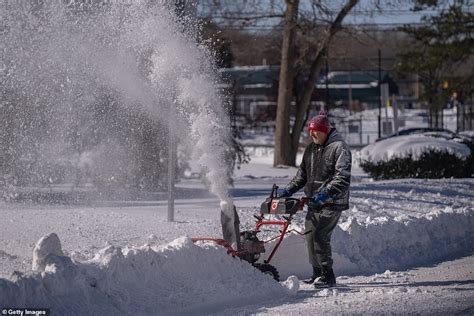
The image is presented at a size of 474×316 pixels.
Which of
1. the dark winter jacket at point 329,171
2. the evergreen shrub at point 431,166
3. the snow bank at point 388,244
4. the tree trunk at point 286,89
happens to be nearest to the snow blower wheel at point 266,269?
the dark winter jacket at point 329,171

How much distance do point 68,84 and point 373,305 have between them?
8007 mm

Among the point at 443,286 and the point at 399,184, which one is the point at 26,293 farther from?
the point at 399,184

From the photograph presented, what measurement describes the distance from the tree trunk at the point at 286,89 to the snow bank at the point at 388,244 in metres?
15.6

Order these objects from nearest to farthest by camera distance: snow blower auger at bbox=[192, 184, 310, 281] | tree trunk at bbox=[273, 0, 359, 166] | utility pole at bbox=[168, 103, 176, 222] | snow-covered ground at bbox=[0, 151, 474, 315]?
snow-covered ground at bbox=[0, 151, 474, 315] → snow blower auger at bbox=[192, 184, 310, 281] → utility pole at bbox=[168, 103, 176, 222] → tree trunk at bbox=[273, 0, 359, 166]

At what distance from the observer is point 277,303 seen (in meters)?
9.03

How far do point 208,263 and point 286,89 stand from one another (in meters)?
23.2

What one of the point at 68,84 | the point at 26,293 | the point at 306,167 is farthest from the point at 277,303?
the point at 68,84

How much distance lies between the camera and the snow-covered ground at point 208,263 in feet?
25.9

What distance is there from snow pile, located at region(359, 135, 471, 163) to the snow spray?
35.0 feet

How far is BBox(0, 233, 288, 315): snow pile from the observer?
7449 millimetres

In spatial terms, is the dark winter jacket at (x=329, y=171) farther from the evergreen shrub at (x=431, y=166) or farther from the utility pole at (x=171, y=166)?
the evergreen shrub at (x=431, y=166)

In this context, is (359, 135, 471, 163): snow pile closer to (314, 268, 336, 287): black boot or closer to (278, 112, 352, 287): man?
(278, 112, 352, 287): man

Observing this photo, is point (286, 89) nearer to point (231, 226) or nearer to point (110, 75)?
point (110, 75)

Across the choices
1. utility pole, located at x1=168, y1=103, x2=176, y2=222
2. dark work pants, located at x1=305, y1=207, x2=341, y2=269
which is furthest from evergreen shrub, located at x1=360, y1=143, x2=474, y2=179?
dark work pants, located at x1=305, y1=207, x2=341, y2=269
